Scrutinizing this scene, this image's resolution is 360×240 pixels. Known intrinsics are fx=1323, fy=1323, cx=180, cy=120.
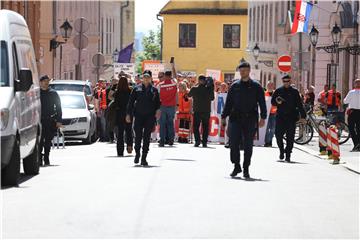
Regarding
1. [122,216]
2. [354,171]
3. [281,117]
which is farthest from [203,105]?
[122,216]

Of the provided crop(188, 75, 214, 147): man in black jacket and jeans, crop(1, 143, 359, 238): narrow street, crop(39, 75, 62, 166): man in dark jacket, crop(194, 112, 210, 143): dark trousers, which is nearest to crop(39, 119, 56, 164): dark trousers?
crop(39, 75, 62, 166): man in dark jacket

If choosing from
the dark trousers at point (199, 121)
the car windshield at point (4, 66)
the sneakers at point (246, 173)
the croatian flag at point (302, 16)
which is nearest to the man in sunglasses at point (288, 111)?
the sneakers at point (246, 173)

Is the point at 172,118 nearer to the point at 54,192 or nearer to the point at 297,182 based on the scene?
the point at 297,182

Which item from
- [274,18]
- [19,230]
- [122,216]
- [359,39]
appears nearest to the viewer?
[19,230]

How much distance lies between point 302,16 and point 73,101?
16.9m

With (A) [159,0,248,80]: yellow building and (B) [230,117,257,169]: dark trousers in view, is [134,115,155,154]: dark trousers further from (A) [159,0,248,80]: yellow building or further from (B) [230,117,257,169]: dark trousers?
(A) [159,0,248,80]: yellow building

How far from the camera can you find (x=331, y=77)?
50.7 metres

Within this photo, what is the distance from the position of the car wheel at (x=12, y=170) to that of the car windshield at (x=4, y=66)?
2.42 ft

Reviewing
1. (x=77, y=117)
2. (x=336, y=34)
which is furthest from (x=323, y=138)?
(x=336, y=34)

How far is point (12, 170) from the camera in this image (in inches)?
634

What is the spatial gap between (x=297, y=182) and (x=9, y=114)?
4471 mm

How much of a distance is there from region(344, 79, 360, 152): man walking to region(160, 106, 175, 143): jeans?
397 centimetres

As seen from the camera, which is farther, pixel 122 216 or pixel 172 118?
pixel 172 118

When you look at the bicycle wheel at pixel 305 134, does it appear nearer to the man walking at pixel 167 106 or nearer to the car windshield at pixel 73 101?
the man walking at pixel 167 106
